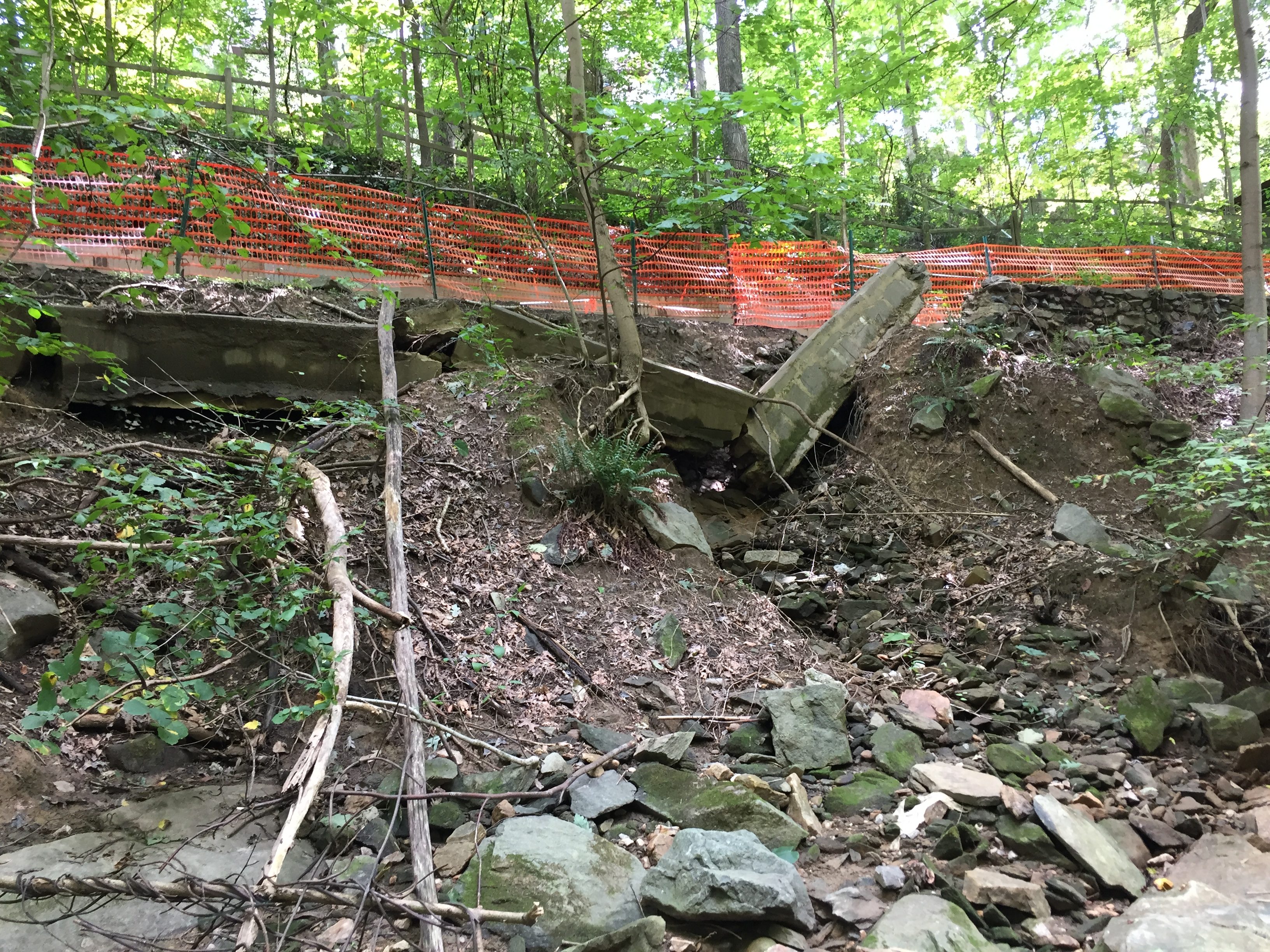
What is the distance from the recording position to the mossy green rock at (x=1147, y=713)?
12.3 ft

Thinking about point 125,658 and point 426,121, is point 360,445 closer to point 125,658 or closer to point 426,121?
point 125,658

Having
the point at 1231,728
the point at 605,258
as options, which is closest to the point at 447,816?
the point at 1231,728

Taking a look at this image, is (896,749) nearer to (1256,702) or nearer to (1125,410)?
(1256,702)

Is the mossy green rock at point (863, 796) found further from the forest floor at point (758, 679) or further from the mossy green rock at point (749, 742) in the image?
the mossy green rock at point (749, 742)

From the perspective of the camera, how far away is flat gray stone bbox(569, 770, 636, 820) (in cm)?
321

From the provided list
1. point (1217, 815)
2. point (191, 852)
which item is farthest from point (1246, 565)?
point (191, 852)

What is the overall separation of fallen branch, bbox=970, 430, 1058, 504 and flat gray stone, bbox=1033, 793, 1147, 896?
387cm

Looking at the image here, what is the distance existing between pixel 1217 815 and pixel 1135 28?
27.1 meters

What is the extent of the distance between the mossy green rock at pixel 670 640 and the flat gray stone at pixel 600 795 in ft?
4.06

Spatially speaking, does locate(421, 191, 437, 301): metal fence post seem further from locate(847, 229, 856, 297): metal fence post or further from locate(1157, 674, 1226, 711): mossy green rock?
locate(1157, 674, 1226, 711): mossy green rock

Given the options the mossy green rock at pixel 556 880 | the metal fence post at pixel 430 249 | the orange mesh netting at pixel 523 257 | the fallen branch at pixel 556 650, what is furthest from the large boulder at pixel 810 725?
the metal fence post at pixel 430 249

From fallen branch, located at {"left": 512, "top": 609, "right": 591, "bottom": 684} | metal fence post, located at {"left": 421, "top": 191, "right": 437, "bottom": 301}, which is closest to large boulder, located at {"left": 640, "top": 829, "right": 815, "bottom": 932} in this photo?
fallen branch, located at {"left": 512, "top": 609, "right": 591, "bottom": 684}

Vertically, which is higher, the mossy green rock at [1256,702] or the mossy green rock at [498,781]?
the mossy green rock at [498,781]

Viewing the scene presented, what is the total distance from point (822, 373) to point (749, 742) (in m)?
4.83
